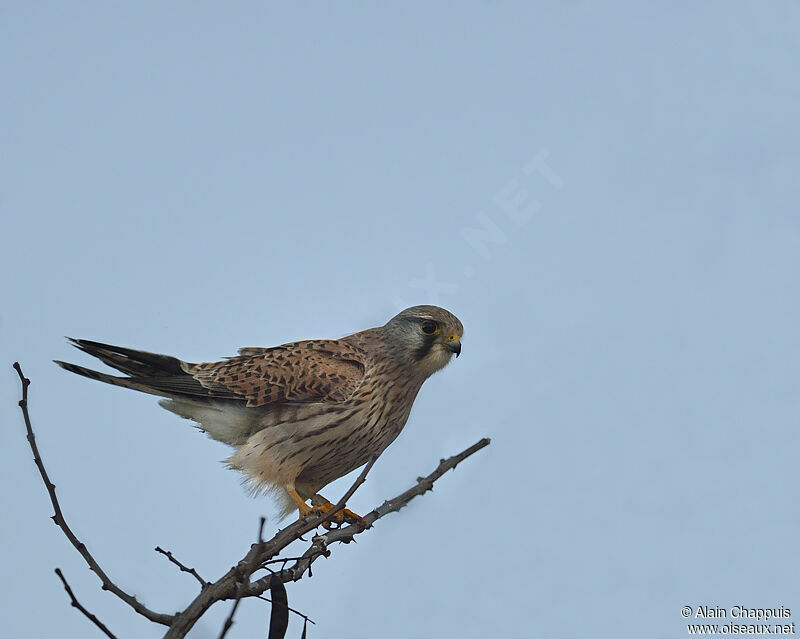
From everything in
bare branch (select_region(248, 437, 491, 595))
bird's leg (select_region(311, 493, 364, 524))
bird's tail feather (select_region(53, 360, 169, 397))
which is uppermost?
bird's tail feather (select_region(53, 360, 169, 397))

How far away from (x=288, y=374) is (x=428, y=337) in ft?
2.09

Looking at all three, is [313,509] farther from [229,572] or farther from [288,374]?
[229,572]

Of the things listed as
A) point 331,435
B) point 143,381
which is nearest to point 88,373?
point 143,381

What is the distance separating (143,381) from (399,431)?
1128 mm

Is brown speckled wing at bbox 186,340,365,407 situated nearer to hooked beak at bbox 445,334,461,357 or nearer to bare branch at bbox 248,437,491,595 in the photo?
hooked beak at bbox 445,334,461,357

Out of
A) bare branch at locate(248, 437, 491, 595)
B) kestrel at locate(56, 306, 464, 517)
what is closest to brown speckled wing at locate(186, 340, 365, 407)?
kestrel at locate(56, 306, 464, 517)

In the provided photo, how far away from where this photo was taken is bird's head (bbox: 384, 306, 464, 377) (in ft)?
13.4

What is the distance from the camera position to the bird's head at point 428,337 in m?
4.07

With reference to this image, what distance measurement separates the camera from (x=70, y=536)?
2.24 metres

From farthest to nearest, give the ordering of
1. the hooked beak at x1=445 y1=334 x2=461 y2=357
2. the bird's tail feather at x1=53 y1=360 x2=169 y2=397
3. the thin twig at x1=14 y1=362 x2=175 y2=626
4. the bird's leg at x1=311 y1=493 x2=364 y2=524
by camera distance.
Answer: the hooked beak at x1=445 y1=334 x2=461 y2=357, the bird's leg at x1=311 y1=493 x2=364 y2=524, the bird's tail feather at x1=53 y1=360 x2=169 y2=397, the thin twig at x1=14 y1=362 x2=175 y2=626

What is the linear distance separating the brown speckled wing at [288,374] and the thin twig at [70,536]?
1591mm

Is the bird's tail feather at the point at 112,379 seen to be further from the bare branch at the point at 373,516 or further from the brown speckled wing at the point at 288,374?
the bare branch at the point at 373,516

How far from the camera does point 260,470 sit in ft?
12.2

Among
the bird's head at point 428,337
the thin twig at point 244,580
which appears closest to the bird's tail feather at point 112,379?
the bird's head at point 428,337
